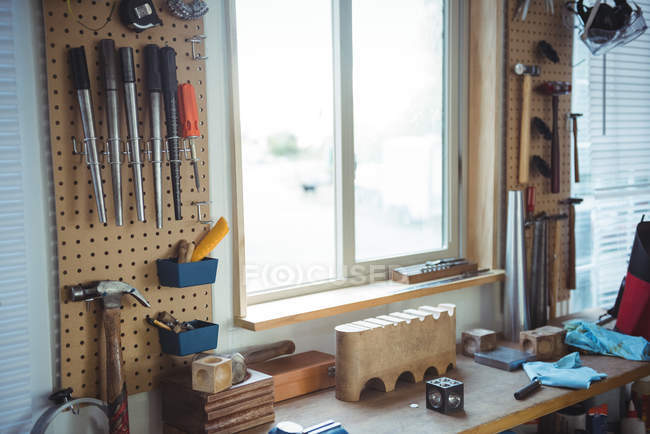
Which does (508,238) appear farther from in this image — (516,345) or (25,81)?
(25,81)

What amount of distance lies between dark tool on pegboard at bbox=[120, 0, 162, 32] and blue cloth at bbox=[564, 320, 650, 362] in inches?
76.9

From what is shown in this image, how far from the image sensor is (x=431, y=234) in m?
2.68

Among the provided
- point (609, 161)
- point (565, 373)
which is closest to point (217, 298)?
point (565, 373)

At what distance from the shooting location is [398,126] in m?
2.52

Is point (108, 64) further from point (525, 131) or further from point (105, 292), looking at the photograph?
point (525, 131)

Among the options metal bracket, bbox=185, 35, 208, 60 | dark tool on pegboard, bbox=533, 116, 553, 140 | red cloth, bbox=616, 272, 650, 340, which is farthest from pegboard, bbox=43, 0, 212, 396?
red cloth, bbox=616, 272, 650, 340

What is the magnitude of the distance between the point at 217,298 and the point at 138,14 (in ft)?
2.89

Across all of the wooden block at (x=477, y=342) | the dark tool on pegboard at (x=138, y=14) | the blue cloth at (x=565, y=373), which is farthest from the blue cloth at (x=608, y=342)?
the dark tool on pegboard at (x=138, y=14)

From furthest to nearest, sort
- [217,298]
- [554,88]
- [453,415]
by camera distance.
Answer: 1. [554,88]
2. [217,298]
3. [453,415]

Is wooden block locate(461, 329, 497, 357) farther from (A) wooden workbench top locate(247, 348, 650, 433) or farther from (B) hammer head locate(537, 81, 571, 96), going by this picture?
(B) hammer head locate(537, 81, 571, 96)

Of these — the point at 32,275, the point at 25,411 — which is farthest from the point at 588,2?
the point at 25,411

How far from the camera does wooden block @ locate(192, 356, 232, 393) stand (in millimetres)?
1589

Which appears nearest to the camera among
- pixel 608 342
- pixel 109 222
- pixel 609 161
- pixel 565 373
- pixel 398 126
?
pixel 109 222

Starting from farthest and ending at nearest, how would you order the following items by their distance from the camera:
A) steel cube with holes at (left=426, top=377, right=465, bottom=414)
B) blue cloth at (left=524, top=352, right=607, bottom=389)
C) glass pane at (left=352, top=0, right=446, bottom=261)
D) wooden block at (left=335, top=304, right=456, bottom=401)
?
glass pane at (left=352, top=0, right=446, bottom=261)
blue cloth at (left=524, top=352, right=607, bottom=389)
wooden block at (left=335, top=304, right=456, bottom=401)
steel cube with holes at (left=426, top=377, right=465, bottom=414)
